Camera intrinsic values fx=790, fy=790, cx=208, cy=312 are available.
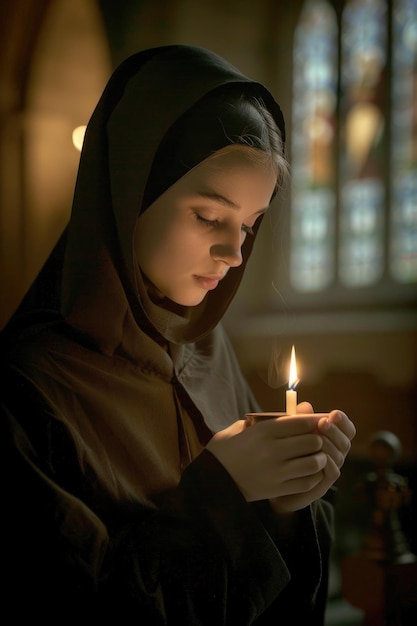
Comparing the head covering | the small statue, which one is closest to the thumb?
the head covering

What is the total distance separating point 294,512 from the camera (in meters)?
0.98

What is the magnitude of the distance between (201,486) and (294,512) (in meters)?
0.14

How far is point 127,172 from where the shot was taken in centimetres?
101

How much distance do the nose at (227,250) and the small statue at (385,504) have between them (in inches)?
26.1

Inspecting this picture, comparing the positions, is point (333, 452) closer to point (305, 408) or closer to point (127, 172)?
point (305, 408)

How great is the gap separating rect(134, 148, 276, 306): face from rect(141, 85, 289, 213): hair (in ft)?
0.04

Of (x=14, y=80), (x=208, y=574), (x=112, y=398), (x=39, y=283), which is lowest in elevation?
(x=208, y=574)

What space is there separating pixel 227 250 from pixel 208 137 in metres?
0.14

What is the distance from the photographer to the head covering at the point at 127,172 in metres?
0.99

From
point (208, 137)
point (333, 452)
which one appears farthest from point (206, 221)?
point (333, 452)

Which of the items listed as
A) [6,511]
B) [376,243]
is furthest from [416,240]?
[6,511]

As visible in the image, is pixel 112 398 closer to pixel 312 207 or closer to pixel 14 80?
pixel 14 80

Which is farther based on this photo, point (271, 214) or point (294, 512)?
point (271, 214)

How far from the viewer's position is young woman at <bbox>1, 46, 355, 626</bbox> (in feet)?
2.83
